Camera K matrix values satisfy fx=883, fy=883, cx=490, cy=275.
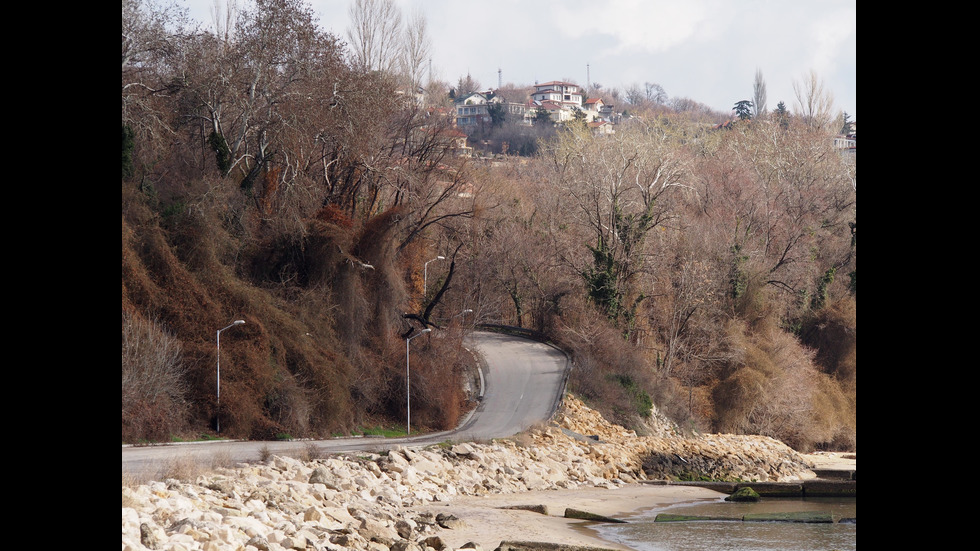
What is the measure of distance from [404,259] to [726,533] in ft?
78.9

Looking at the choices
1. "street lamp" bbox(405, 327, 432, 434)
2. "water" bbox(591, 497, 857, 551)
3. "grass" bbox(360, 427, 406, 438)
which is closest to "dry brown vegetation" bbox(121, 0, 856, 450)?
"street lamp" bbox(405, 327, 432, 434)

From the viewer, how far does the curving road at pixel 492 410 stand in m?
23.7

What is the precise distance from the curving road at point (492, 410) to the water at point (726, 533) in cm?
817

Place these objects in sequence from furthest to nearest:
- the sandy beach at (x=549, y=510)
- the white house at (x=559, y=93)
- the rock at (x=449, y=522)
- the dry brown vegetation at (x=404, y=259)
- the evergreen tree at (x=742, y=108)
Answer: the white house at (x=559, y=93)
the evergreen tree at (x=742, y=108)
the dry brown vegetation at (x=404, y=259)
the rock at (x=449, y=522)
the sandy beach at (x=549, y=510)

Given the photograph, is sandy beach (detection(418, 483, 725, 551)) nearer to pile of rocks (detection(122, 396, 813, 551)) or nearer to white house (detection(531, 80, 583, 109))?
pile of rocks (detection(122, 396, 813, 551))

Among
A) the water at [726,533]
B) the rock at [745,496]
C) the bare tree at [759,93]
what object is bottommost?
the rock at [745,496]

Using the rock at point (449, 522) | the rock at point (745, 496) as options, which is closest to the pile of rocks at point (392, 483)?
the rock at point (449, 522)

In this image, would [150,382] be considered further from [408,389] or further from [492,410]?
[492,410]

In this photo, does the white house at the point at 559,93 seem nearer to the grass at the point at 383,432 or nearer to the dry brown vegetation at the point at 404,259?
the dry brown vegetation at the point at 404,259

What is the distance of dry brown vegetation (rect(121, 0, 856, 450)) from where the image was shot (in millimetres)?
31672
